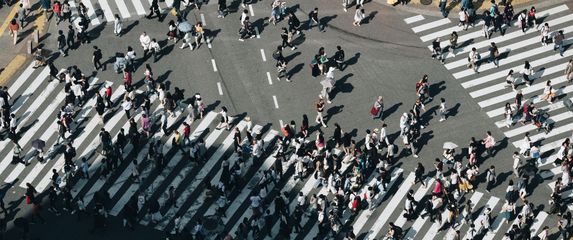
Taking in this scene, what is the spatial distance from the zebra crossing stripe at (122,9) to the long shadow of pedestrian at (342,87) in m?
16.0

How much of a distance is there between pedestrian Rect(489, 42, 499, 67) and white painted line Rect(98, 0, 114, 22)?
1023 inches

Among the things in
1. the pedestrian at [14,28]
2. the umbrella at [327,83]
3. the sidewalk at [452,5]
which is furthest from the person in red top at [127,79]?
the sidewalk at [452,5]

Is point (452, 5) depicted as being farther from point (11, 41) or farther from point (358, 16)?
point (11, 41)

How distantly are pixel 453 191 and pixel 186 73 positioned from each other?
64.4 feet

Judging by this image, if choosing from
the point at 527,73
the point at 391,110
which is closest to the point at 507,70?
the point at 527,73

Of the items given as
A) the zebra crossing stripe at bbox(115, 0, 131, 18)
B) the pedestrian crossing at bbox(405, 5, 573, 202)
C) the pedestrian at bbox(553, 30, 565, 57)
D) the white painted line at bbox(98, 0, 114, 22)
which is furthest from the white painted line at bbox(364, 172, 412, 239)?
the white painted line at bbox(98, 0, 114, 22)

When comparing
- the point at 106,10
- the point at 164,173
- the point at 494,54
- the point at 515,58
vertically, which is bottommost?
the point at 164,173

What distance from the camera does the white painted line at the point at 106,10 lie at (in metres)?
85.2

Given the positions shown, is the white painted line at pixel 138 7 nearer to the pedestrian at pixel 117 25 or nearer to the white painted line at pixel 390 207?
the pedestrian at pixel 117 25

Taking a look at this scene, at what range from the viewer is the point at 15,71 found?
8200 centimetres

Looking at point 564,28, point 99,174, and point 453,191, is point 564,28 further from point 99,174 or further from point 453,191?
point 99,174

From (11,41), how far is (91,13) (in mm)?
5840

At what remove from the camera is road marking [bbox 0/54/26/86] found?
8119cm

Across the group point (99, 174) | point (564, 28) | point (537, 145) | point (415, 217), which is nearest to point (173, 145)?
point (99, 174)
